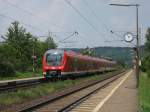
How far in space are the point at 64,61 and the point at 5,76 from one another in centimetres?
2499

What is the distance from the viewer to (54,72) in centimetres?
4803

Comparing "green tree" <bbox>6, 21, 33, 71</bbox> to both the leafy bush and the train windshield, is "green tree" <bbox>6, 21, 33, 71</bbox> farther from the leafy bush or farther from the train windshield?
the train windshield

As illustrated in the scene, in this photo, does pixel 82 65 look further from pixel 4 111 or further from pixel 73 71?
pixel 4 111

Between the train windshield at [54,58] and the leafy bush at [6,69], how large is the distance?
2099 cm

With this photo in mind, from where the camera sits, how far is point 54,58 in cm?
4888

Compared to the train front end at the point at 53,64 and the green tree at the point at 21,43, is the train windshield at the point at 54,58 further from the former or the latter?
the green tree at the point at 21,43

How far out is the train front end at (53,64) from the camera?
158 feet

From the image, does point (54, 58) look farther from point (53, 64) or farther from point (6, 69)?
point (6, 69)

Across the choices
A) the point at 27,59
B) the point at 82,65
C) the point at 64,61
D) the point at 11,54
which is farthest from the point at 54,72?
the point at 27,59

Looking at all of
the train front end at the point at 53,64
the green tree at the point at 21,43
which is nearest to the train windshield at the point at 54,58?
the train front end at the point at 53,64

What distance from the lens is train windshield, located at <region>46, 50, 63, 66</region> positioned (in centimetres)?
4866

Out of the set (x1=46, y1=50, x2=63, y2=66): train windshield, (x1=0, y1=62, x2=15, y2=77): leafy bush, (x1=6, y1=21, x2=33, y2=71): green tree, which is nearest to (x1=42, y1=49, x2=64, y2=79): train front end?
(x1=46, y1=50, x2=63, y2=66): train windshield

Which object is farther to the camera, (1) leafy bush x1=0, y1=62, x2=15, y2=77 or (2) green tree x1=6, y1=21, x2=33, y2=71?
(2) green tree x1=6, y1=21, x2=33, y2=71

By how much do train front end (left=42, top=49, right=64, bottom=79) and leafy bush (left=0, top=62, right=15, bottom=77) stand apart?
21139 millimetres
